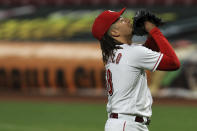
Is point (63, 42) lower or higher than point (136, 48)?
lower

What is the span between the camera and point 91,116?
1028 cm

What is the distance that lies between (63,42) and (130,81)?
37.3ft

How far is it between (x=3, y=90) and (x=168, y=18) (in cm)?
594

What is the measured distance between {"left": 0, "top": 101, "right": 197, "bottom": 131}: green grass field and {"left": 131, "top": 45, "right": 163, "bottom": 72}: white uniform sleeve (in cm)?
492

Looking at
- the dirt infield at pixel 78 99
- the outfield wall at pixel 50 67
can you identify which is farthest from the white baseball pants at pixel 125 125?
the outfield wall at pixel 50 67

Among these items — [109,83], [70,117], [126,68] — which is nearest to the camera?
[126,68]

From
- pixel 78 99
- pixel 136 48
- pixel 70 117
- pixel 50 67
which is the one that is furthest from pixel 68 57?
pixel 136 48

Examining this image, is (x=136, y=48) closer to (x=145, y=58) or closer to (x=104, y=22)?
(x=145, y=58)

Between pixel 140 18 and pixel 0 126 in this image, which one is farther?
pixel 0 126

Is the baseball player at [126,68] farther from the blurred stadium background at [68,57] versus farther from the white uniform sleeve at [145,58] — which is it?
the blurred stadium background at [68,57]

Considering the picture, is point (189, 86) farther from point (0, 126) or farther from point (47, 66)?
point (0, 126)

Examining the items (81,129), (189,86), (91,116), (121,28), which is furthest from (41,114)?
(121,28)

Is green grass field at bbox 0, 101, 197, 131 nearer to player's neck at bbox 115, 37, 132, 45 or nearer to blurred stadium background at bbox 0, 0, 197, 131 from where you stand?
blurred stadium background at bbox 0, 0, 197, 131

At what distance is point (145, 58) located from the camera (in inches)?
144
